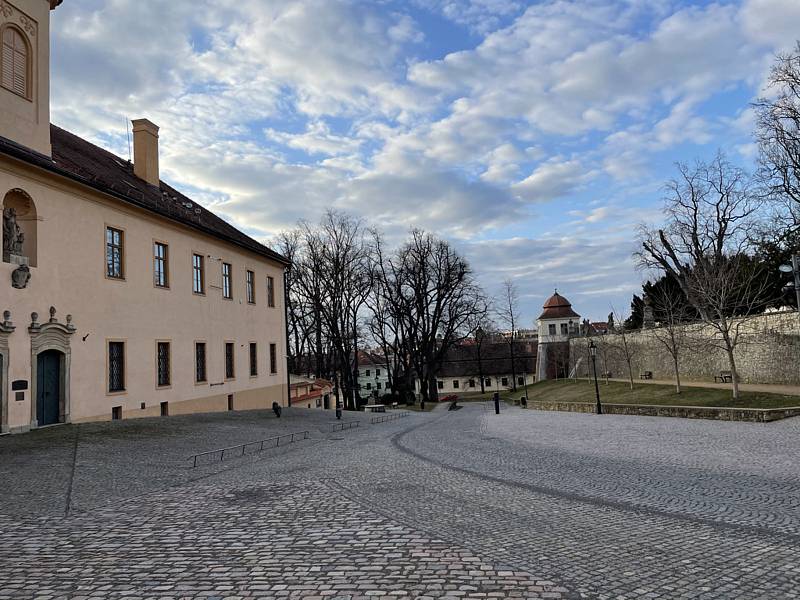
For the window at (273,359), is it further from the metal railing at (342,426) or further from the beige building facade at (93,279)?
the metal railing at (342,426)

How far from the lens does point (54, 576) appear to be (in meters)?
6.20

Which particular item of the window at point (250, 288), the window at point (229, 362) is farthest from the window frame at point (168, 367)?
the window at point (250, 288)

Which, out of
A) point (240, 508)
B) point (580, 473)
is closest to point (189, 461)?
point (240, 508)

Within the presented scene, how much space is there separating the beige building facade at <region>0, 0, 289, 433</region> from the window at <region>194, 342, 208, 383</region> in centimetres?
5

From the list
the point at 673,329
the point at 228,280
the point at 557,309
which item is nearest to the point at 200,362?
the point at 228,280

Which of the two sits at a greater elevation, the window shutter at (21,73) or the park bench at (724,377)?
the window shutter at (21,73)

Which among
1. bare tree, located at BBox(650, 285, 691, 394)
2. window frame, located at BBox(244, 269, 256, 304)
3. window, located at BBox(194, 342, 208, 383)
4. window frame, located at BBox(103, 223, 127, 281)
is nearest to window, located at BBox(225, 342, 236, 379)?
window, located at BBox(194, 342, 208, 383)

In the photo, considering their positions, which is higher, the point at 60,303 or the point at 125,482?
the point at 60,303

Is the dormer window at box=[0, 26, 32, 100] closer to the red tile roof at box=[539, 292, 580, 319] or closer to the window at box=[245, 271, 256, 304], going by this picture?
the window at box=[245, 271, 256, 304]

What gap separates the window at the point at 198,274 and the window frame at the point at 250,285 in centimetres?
473

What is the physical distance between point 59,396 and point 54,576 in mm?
15342

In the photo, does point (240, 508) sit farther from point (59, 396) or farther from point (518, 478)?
point (59, 396)

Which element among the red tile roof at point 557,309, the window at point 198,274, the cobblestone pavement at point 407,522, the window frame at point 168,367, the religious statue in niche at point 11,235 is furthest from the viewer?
the red tile roof at point 557,309

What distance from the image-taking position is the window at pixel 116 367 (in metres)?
22.0
